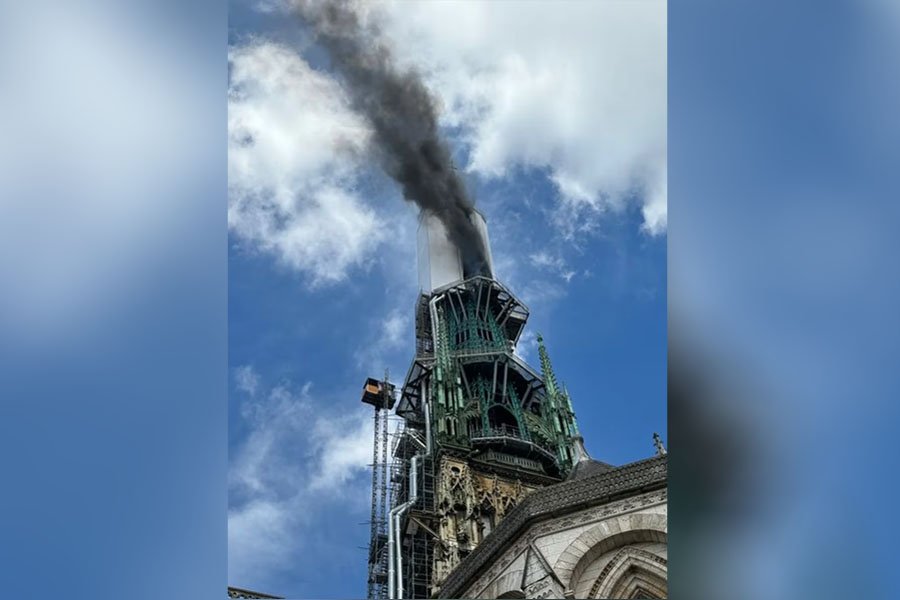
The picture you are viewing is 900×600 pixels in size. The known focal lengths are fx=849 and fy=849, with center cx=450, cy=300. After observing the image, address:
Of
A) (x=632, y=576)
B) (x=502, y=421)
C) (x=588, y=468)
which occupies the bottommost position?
(x=632, y=576)

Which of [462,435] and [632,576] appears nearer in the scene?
[632,576]

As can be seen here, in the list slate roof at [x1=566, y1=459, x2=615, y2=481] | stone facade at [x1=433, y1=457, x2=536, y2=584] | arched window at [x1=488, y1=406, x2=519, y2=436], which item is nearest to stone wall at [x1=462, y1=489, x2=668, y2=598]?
slate roof at [x1=566, y1=459, x2=615, y2=481]

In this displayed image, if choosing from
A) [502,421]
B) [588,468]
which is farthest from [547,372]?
[588,468]

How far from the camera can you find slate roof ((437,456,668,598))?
19.8m

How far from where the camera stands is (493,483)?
164 ft

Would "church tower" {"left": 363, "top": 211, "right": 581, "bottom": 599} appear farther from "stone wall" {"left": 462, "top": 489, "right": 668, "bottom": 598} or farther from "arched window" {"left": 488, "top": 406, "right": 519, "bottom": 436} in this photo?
"stone wall" {"left": 462, "top": 489, "right": 668, "bottom": 598}

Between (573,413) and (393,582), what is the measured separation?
22093mm

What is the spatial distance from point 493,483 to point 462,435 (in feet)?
15.0

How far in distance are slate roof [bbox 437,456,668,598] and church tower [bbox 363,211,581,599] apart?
20608 mm

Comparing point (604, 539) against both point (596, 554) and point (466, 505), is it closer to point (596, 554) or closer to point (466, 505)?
point (596, 554)

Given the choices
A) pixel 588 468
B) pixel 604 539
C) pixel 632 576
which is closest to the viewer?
pixel 632 576
